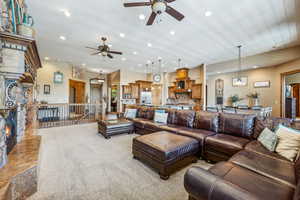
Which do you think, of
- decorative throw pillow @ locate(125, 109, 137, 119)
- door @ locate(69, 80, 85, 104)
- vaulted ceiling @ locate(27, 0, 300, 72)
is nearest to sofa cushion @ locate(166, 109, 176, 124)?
decorative throw pillow @ locate(125, 109, 137, 119)

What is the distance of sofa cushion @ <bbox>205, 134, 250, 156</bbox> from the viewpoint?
2205mm

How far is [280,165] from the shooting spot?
1534mm

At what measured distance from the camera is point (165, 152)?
1.98 m

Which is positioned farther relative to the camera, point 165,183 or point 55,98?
point 55,98

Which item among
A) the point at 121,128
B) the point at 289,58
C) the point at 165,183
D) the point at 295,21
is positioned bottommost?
the point at 165,183

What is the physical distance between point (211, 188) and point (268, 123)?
7.48 feet

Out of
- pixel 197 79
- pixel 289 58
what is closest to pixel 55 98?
pixel 197 79

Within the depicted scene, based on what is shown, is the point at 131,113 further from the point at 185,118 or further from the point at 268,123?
the point at 268,123

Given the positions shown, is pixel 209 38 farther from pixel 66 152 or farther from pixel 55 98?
pixel 55 98

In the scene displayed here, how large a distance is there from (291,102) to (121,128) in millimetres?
7391

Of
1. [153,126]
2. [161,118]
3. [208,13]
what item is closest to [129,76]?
[161,118]

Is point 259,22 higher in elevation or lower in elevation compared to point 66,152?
higher

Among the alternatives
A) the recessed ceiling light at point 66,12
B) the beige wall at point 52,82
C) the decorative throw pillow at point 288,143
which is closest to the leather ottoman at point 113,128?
the recessed ceiling light at point 66,12

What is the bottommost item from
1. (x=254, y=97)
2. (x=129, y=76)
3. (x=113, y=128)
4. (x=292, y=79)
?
(x=113, y=128)
